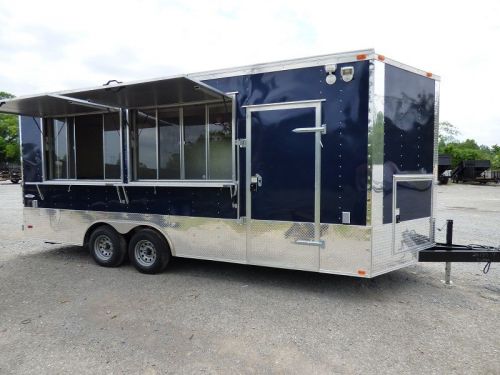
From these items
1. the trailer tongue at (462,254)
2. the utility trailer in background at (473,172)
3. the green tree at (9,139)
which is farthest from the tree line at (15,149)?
the trailer tongue at (462,254)

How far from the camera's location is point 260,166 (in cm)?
497

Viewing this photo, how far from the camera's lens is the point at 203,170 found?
5.61 m

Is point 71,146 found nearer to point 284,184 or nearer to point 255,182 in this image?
point 255,182

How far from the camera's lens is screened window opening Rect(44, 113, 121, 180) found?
625 cm

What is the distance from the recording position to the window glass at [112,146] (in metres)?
6.17

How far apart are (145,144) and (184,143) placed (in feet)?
2.34

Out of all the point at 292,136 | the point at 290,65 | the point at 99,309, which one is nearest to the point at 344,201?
the point at 292,136

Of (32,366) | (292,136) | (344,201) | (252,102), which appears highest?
(252,102)

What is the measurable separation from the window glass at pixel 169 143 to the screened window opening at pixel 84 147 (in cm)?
77

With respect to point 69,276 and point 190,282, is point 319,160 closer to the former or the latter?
point 190,282

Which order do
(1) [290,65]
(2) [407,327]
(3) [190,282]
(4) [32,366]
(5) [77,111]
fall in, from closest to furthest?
(4) [32,366] < (2) [407,327] < (1) [290,65] < (3) [190,282] < (5) [77,111]

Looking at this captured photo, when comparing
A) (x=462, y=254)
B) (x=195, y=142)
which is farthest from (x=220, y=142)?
(x=462, y=254)

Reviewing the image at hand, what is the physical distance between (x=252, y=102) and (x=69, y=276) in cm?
369

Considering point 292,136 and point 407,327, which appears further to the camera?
point 292,136
